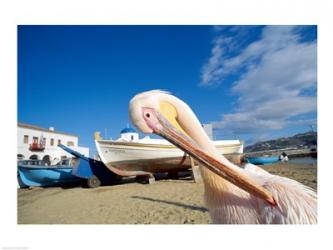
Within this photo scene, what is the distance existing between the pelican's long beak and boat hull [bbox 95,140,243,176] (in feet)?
15.0

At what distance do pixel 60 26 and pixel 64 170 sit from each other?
486cm

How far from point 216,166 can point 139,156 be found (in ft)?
15.5

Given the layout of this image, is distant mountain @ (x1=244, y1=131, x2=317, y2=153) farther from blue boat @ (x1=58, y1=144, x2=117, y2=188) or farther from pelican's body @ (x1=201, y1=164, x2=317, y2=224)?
blue boat @ (x1=58, y1=144, x2=117, y2=188)

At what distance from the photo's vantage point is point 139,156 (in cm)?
575

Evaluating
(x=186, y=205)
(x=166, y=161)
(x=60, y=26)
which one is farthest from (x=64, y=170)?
(x=60, y=26)

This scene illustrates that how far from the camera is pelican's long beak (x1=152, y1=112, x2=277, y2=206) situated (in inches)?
44.4

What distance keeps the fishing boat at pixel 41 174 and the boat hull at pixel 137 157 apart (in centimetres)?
142

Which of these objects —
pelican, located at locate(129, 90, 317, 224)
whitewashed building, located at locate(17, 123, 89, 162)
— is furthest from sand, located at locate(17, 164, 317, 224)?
whitewashed building, located at locate(17, 123, 89, 162)

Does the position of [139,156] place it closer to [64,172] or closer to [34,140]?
[64,172]

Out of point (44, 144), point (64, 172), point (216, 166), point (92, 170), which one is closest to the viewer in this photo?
point (216, 166)

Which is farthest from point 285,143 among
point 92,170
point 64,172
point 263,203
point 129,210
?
point 64,172

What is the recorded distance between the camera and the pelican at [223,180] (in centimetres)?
114
